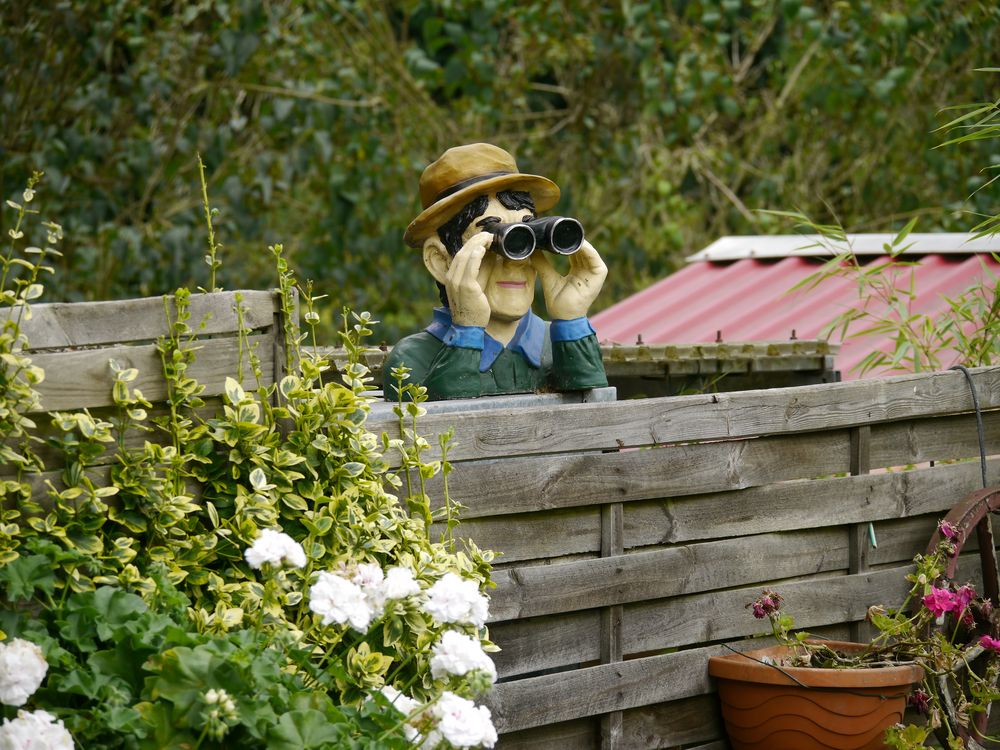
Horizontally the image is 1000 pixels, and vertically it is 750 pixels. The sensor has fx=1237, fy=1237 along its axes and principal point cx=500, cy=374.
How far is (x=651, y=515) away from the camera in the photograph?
3.06 meters

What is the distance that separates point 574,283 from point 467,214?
0.35 meters

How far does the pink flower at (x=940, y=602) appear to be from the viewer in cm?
313

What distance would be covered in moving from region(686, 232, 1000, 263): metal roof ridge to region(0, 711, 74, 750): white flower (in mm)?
3882

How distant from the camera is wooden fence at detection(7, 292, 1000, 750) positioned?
2.76 metres

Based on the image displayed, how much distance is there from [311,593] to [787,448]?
62.8 inches

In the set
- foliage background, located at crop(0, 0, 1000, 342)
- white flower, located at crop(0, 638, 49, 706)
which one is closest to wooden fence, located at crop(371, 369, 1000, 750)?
white flower, located at crop(0, 638, 49, 706)

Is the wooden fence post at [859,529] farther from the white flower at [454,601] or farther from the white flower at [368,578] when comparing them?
the white flower at [368,578]

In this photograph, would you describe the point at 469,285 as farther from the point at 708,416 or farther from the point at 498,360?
the point at 708,416

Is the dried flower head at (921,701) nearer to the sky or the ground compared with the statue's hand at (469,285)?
nearer to the ground

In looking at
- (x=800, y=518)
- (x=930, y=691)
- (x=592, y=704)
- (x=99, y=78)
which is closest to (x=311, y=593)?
(x=592, y=704)

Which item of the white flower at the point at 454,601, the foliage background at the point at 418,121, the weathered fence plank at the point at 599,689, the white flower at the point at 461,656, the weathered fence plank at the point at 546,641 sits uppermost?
the foliage background at the point at 418,121

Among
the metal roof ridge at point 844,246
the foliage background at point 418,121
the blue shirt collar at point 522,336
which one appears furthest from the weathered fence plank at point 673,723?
the foliage background at point 418,121

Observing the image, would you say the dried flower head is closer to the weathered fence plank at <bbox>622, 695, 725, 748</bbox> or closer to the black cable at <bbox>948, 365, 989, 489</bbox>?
the weathered fence plank at <bbox>622, 695, 725, 748</bbox>

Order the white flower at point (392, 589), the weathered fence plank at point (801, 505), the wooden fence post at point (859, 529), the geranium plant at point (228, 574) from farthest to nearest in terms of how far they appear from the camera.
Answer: the wooden fence post at point (859, 529)
the weathered fence plank at point (801, 505)
the white flower at point (392, 589)
the geranium plant at point (228, 574)
